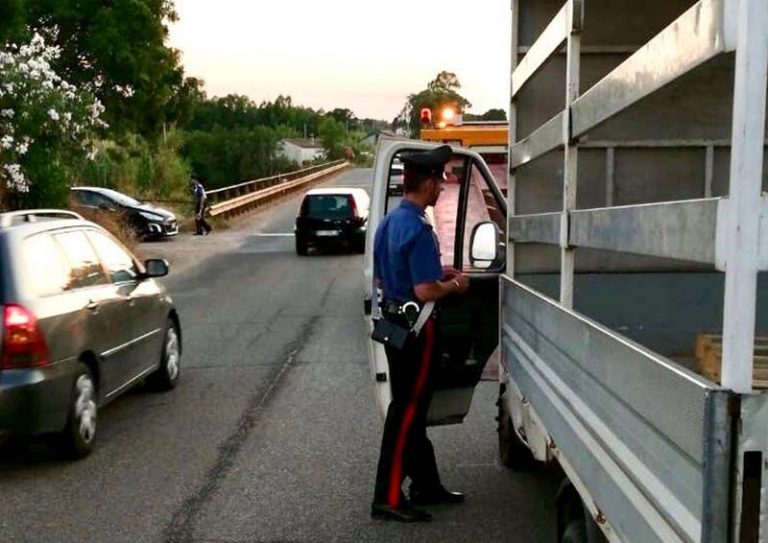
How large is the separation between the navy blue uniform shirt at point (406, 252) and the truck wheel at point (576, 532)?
1.68m

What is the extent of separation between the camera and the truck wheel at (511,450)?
5.63 metres

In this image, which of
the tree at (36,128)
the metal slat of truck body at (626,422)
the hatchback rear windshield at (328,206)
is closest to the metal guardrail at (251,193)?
the hatchback rear windshield at (328,206)

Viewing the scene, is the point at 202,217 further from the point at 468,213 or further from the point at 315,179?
the point at 315,179

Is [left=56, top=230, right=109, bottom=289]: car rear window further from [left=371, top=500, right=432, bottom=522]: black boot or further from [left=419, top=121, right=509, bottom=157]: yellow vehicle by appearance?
[left=419, top=121, right=509, bottom=157]: yellow vehicle

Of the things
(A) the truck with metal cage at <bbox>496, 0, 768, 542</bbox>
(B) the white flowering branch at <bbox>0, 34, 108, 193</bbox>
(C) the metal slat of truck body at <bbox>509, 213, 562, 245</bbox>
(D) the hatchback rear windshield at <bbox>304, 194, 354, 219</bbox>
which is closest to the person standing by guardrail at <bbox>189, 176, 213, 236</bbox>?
(D) the hatchback rear windshield at <bbox>304, 194, 354, 219</bbox>

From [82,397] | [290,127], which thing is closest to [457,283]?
[82,397]

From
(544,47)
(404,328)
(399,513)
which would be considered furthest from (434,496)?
(544,47)

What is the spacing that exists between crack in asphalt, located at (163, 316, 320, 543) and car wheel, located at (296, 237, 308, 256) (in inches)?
481

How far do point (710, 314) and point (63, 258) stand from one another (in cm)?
411

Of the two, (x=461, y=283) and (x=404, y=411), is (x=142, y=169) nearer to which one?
(x=404, y=411)

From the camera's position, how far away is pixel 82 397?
20.0 feet

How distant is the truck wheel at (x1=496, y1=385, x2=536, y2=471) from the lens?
5.63m

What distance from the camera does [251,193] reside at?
37.6 meters

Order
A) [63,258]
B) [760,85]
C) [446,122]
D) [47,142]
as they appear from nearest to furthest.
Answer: [760,85] < [63,258] < [446,122] < [47,142]
